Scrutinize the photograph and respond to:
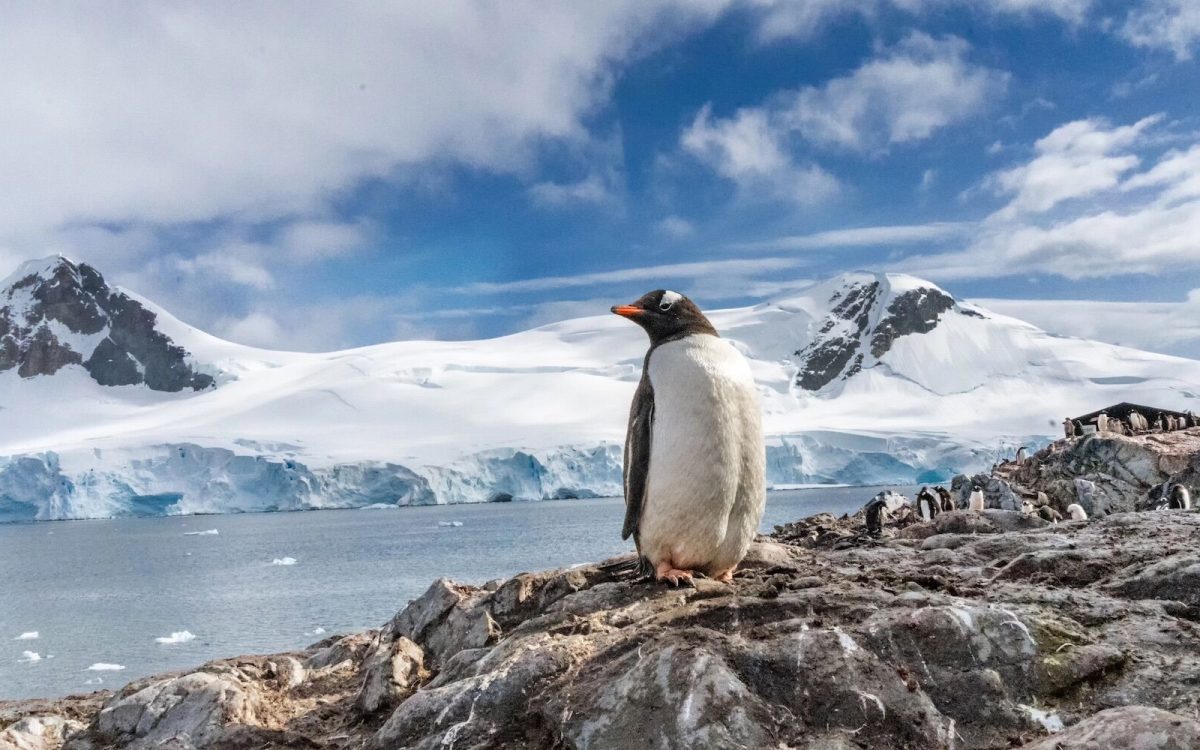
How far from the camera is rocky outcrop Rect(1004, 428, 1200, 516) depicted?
1980cm

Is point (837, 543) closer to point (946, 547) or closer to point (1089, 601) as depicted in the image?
point (946, 547)

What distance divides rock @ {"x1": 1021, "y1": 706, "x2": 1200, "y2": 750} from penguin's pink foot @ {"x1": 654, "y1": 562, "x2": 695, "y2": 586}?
8.12 feet

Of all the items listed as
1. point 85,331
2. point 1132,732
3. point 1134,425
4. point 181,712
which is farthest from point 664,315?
point 85,331

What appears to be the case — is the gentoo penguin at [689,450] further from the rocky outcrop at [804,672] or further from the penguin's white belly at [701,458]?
the rocky outcrop at [804,672]

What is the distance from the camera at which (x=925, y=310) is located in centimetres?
18800

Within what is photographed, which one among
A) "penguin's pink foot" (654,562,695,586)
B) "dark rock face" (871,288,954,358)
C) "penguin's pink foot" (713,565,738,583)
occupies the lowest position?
"penguin's pink foot" (713,565,738,583)

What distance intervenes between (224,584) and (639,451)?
44.1 metres

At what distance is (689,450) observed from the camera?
225 inches

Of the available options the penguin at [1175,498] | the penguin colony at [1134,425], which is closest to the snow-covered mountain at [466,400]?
the penguin colony at [1134,425]

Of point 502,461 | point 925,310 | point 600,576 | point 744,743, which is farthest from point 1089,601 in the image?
point 925,310

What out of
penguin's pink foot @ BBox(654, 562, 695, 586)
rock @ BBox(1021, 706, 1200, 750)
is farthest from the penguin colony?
rock @ BBox(1021, 706, 1200, 750)

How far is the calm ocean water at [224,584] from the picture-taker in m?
27.8

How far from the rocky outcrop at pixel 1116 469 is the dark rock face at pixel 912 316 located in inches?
6536

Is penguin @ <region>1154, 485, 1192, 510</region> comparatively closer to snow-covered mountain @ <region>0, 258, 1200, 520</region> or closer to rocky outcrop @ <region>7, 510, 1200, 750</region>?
rocky outcrop @ <region>7, 510, 1200, 750</region>
